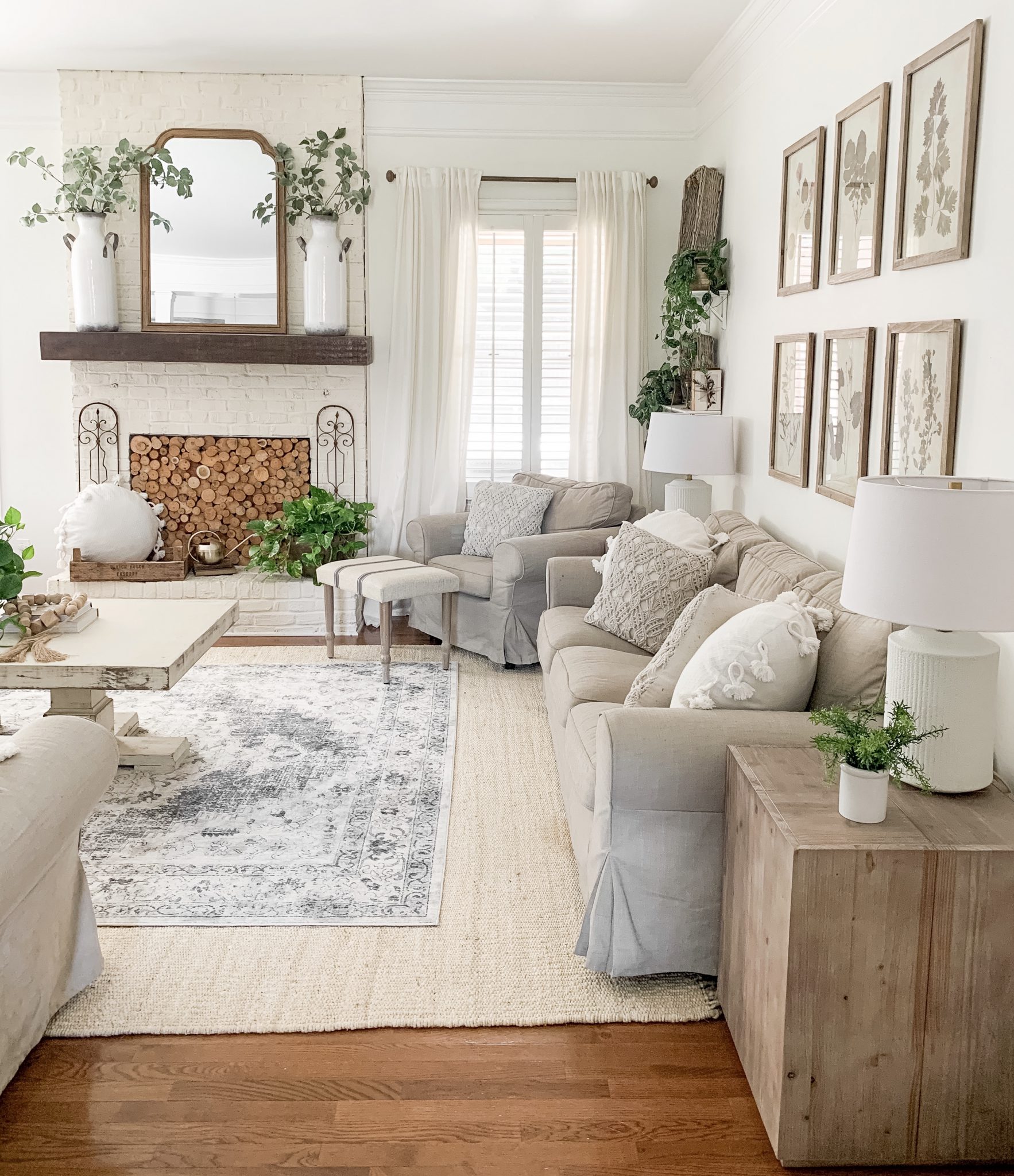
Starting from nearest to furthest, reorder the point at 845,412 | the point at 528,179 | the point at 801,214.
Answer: the point at 845,412, the point at 801,214, the point at 528,179

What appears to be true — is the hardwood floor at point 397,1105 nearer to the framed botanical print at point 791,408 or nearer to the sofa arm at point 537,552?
the framed botanical print at point 791,408

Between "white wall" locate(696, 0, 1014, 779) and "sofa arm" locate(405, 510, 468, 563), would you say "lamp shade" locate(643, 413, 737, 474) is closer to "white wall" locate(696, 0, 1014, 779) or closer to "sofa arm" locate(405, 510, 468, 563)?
"white wall" locate(696, 0, 1014, 779)

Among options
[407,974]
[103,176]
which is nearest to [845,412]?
[407,974]

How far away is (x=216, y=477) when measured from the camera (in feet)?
20.8

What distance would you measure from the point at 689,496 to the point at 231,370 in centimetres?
278

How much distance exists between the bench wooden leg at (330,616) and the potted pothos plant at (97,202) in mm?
1952

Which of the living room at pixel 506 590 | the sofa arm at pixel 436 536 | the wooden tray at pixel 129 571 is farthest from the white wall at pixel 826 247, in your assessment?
the wooden tray at pixel 129 571

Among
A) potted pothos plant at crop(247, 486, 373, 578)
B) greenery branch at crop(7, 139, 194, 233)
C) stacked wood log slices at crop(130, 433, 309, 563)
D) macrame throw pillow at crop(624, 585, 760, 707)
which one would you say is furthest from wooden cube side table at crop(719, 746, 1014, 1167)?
greenery branch at crop(7, 139, 194, 233)

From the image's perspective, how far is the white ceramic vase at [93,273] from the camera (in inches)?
231

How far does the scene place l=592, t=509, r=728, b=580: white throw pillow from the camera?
416cm

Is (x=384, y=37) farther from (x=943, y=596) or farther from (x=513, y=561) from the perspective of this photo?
(x=943, y=596)

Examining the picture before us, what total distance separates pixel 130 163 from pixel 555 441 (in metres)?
2.73

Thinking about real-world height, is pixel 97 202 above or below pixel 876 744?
above

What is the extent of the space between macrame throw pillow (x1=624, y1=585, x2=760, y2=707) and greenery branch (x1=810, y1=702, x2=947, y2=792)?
71 cm
